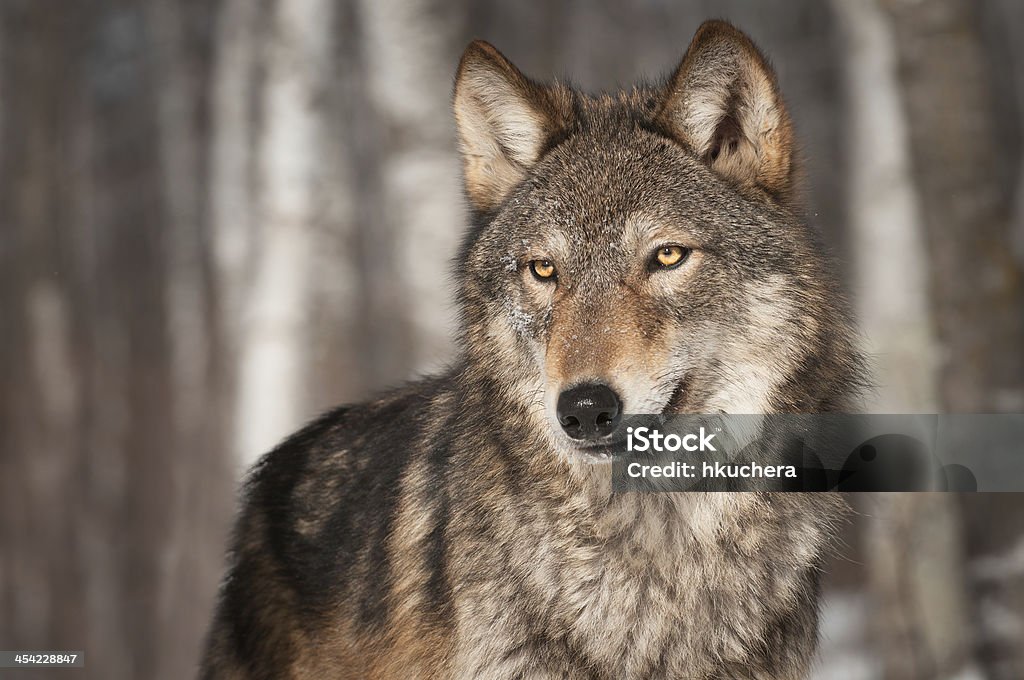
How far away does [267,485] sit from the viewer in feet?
12.6

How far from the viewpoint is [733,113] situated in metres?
2.98

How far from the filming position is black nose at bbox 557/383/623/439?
8.29 feet

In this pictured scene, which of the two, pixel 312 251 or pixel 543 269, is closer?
pixel 543 269

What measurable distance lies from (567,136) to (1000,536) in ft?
12.7

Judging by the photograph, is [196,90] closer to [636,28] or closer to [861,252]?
[636,28]

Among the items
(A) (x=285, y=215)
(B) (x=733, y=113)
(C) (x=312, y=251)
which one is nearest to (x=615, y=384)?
(B) (x=733, y=113)

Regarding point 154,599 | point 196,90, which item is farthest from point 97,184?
point 154,599

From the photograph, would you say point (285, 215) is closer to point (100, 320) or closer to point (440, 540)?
point (440, 540)

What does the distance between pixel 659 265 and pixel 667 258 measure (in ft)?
0.09

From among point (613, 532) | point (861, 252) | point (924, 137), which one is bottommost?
point (613, 532)

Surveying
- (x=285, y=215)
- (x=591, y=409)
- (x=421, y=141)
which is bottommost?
(x=591, y=409)

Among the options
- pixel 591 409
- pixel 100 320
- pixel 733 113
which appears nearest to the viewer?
pixel 591 409

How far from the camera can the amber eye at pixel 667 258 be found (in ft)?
9.15

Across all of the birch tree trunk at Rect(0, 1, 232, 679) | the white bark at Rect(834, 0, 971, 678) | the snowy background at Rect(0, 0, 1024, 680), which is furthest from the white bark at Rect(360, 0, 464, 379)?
the birch tree trunk at Rect(0, 1, 232, 679)
